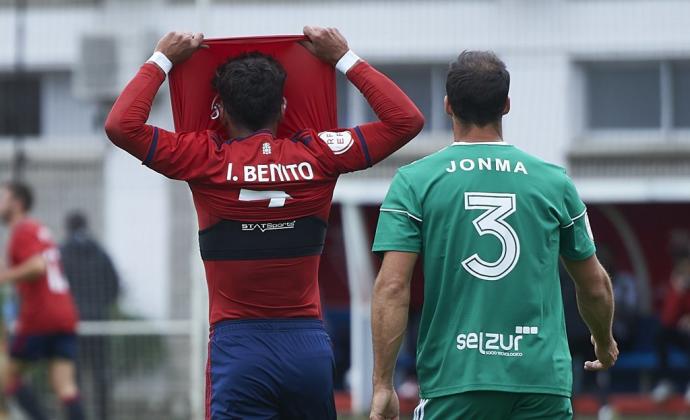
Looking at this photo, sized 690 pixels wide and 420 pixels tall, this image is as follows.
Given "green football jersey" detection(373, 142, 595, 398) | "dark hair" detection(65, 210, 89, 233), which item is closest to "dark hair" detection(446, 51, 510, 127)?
"green football jersey" detection(373, 142, 595, 398)

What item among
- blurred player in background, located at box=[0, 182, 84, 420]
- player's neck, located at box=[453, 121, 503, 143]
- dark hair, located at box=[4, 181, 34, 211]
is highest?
player's neck, located at box=[453, 121, 503, 143]

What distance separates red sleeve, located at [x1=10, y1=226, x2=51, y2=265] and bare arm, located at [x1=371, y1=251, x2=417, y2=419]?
681cm

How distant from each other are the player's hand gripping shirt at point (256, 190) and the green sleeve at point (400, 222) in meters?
0.44

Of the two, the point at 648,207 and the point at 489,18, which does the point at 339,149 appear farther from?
the point at 648,207

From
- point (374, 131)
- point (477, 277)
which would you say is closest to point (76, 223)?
point (374, 131)

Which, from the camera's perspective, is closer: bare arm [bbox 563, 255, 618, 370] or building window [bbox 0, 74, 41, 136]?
bare arm [bbox 563, 255, 618, 370]

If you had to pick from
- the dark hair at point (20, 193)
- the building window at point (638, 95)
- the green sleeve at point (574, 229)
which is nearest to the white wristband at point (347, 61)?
the green sleeve at point (574, 229)

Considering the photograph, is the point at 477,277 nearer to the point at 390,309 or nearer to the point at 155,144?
the point at 390,309

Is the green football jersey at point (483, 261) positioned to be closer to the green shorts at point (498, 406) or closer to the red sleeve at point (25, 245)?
the green shorts at point (498, 406)

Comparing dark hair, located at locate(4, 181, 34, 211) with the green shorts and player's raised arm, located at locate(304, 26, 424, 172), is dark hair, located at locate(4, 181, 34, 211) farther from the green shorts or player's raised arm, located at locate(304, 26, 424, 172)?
the green shorts

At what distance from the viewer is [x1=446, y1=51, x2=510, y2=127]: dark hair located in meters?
5.18

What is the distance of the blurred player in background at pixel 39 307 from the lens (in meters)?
11.5

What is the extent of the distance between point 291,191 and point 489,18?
38.0 ft

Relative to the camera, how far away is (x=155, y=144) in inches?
215
